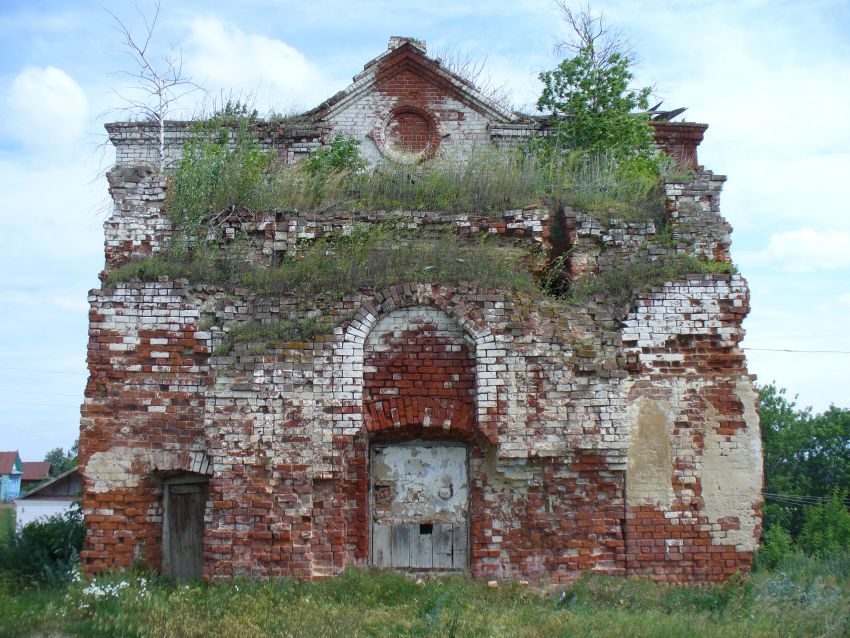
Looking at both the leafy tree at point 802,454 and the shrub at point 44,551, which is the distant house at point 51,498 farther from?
the leafy tree at point 802,454

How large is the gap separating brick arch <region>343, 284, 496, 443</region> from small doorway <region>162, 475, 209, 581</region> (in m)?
2.02

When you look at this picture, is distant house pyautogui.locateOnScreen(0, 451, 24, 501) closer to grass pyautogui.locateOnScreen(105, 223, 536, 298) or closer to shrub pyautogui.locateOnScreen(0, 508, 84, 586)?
shrub pyautogui.locateOnScreen(0, 508, 84, 586)

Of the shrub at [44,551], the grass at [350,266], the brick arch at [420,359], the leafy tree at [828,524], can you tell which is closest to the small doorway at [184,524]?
the shrub at [44,551]

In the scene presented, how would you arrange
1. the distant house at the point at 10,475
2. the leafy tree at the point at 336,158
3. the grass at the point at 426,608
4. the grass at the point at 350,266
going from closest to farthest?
the grass at the point at 426,608 < the grass at the point at 350,266 < the leafy tree at the point at 336,158 < the distant house at the point at 10,475

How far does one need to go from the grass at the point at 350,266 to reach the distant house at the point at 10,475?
140ft

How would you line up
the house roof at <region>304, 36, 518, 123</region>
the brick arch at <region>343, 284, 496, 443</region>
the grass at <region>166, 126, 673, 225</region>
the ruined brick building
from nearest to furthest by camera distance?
the ruined brick building, the brick arch at <region>343, 284, 496, 443</region>, the grass at <region>166, 126, 673, 225</region>, the house roof at <region>304, 36, 518, 123</region>

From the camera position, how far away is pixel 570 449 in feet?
25.1

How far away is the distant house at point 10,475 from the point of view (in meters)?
45.3

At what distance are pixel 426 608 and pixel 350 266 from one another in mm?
3462

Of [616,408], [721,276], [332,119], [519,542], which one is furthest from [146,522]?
[332,119]

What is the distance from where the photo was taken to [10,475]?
45.9 meters

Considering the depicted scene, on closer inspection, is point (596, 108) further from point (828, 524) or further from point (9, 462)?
point (9, 462)

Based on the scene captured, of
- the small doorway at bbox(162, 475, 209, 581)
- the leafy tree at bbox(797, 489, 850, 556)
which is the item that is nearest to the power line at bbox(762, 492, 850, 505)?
the leafy tree at bbox(797, 489, 850, 556)

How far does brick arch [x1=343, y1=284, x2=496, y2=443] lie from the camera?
777 centimetres
